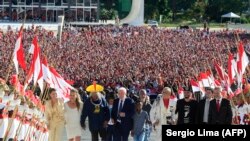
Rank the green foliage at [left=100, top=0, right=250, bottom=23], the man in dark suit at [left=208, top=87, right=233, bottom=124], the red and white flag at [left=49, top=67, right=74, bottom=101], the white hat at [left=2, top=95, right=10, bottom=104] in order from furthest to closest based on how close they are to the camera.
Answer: the green foliage at [left=100, top=0, right=250, bottom=23] → the red and white flag at [left=49, top=67, right=74, bottom=101] → the white hat at [left=2, top=95, right=10, bottom=104] → the man in dark suit at [left=208, top=87, right=233, bottom=124]

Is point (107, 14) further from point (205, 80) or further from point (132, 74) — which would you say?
point (205, 80)

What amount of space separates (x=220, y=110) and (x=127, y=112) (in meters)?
2.09

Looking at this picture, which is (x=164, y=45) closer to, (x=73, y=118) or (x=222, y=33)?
(x=222, y=33)

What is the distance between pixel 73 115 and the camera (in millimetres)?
15172

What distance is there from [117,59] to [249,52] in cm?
1122

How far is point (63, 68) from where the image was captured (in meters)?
36.9

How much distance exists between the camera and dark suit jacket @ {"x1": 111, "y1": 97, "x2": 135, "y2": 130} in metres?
15.4

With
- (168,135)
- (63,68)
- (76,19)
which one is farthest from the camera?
(76,19)

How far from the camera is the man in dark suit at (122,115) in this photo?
50.4 feet

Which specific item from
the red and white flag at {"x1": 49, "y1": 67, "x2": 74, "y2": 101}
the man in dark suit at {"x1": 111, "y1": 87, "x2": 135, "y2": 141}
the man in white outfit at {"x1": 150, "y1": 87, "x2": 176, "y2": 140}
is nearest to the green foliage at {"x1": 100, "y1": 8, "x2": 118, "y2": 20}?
the red and white flag at {"x1": 49, "y1": 67, "x2": 74, "y2": 101}

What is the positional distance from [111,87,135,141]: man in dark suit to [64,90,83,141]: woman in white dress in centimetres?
61

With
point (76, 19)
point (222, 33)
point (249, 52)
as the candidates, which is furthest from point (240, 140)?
point (76, 19)

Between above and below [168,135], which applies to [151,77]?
below

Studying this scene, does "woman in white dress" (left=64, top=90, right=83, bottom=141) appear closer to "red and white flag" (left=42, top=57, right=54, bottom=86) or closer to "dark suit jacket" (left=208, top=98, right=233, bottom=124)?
"dark suit jacket" (left=208, top=98, right=233, bottom=124)
